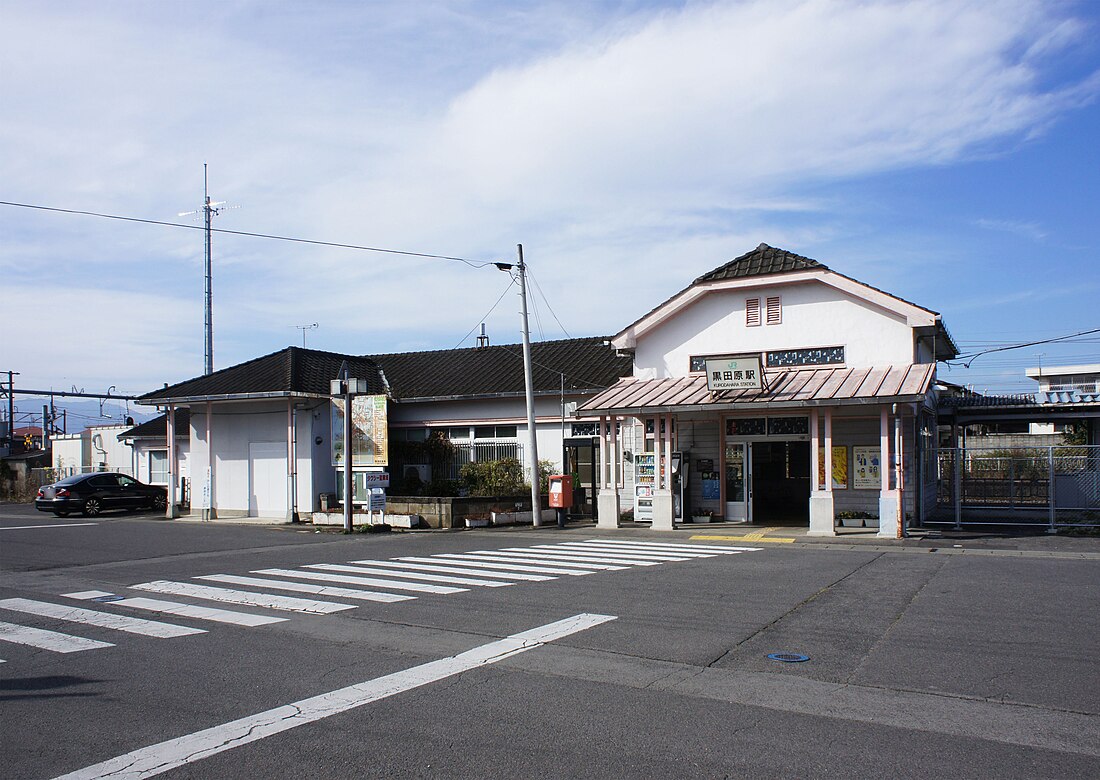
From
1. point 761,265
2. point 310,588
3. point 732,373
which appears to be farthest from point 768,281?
point 310,588

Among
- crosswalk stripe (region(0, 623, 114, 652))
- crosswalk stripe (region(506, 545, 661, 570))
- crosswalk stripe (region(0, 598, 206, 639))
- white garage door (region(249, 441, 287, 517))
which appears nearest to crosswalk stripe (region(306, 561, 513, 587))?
crosswalk stripe (region(506, 545, 661, 570))

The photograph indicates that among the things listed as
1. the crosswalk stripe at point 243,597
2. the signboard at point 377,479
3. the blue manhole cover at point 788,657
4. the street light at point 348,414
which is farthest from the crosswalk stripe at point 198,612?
the signboard at point 377,479

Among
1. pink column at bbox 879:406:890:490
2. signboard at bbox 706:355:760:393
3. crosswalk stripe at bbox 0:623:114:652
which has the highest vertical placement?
signboard at bbox 706:355:760:393

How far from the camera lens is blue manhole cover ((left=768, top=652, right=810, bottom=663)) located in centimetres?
826

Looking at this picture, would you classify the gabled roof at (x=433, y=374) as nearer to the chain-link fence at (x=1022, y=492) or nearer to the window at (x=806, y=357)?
the window at (x=806, y=357)

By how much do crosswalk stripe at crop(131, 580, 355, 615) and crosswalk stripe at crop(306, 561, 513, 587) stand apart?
2.28 metres

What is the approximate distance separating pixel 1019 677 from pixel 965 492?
64.5 ft

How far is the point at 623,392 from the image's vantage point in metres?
23.6

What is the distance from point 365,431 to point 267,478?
4.89 metres

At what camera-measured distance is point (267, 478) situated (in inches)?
1123

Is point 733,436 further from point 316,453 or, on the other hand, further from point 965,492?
point 316,453

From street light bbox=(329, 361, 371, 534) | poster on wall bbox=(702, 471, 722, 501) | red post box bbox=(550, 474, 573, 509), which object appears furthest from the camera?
poster on wall bbox=(702, 471, 722, 501)

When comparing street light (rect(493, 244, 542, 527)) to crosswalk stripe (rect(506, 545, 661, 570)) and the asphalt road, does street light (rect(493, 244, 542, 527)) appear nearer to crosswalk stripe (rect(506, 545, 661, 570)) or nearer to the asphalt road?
crosswalk stripe (rect(506, 545, 661, 570))

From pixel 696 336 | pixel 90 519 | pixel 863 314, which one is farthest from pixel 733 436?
pixel 90 519
